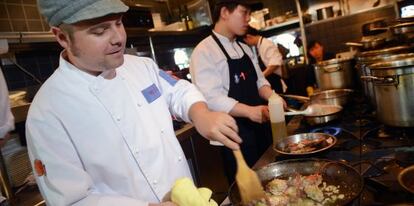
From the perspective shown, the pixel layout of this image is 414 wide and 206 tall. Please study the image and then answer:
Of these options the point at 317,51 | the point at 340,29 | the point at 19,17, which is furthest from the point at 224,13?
the point at 340,29

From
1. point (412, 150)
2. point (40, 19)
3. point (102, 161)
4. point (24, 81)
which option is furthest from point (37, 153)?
point (40, 19)

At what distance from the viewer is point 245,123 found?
257 centimetres

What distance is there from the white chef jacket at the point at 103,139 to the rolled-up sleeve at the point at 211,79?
0.86 metres

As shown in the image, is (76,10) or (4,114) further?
(4,114)

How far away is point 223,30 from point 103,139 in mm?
1629

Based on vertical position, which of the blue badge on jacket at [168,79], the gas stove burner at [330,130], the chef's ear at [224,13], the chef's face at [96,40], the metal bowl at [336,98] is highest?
the chef's ear at [224,13]

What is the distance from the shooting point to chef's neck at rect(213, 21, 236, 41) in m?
2.62

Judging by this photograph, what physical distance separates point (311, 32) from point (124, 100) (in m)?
6.10

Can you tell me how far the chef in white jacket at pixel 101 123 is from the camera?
1.16 metres

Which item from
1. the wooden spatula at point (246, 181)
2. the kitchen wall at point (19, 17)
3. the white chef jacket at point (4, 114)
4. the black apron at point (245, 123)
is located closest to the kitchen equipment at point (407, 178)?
the wooden spatula at point (246, 181)

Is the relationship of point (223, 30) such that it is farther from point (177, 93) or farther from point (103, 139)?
point (103, 139)

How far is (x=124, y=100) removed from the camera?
141cm

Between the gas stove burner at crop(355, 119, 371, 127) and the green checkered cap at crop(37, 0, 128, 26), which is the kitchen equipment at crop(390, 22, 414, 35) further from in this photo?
the green checkered cap at crop(37, 0, 128, 26)

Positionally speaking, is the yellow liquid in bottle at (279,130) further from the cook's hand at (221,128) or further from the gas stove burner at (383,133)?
the cook's hand at (221,128)
